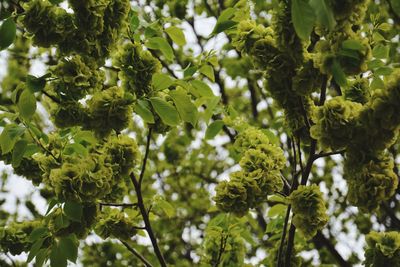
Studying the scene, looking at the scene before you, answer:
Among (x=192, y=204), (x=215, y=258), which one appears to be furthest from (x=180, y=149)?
(x=215, y=258)

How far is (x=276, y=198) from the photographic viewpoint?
354cm

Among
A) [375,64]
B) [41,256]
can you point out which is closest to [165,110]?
[375,64]

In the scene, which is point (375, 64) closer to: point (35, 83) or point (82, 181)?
point (82, 181)

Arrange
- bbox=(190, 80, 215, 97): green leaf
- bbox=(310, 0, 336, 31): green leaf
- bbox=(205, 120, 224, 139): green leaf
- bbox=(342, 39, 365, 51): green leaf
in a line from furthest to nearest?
bbox=(205, 120, 224, 139): green leaf, bbox=(190, 80, 215, 97): green leaf, bbox=(342, 39, 365, 51): green leaf, bbox=(310, 0, 336, 31): green leaf

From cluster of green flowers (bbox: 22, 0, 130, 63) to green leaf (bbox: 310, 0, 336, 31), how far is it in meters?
1.24

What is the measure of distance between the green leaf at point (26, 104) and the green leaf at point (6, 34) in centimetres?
28

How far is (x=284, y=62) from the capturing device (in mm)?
2549

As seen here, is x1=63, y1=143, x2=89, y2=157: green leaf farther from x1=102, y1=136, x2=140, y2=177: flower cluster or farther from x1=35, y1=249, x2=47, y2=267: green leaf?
x1=35, y1=249, x2=47, y2=267: green leaf

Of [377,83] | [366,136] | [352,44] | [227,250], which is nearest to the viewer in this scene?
[352,44]

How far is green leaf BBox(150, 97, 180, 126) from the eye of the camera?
276 centimetres

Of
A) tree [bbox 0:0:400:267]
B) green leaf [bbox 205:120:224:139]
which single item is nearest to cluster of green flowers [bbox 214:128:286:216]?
tree [bbox 0:0:400:267]

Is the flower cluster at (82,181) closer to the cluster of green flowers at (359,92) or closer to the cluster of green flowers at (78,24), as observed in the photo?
the cluster of green flowers at (78,24)

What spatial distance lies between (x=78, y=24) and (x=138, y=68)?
45 centimetres

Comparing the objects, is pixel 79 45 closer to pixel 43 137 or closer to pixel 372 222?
pixel 43 137
